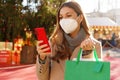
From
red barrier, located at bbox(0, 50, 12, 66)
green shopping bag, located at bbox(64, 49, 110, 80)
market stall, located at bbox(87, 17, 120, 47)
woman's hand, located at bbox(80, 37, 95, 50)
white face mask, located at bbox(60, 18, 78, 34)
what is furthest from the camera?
market stall, located at bbox(87, 17, 120, 47)

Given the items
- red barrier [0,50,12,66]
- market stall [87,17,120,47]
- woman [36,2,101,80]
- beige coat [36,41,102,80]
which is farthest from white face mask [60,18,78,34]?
market stall [87,17,120,47]

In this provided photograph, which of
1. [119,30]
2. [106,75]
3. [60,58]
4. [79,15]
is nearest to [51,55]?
[60,58]

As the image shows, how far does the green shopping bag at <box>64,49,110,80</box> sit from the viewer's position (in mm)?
1621

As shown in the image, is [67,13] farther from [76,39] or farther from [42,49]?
[42,49]

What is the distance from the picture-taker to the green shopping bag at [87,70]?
1.62 m

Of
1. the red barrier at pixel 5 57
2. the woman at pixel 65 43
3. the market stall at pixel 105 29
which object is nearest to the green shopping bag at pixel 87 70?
the woman at pixel 65 43

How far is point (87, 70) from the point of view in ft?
5.43

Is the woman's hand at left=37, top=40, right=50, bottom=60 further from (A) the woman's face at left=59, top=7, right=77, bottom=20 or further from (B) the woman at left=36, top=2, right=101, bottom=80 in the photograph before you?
(A) the woman's face at left=59, top=7, right=77, bottom=20

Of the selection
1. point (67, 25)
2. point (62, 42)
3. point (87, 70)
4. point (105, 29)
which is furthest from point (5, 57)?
point (105, 29)

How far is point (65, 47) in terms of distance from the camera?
6.60 feet

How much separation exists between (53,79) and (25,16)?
1077cm

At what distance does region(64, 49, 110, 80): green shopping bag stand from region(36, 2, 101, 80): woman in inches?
10.7

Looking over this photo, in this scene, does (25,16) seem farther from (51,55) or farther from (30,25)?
(51,55)

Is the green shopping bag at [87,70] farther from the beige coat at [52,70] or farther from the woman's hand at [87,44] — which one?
the beige coat at [52,70]
